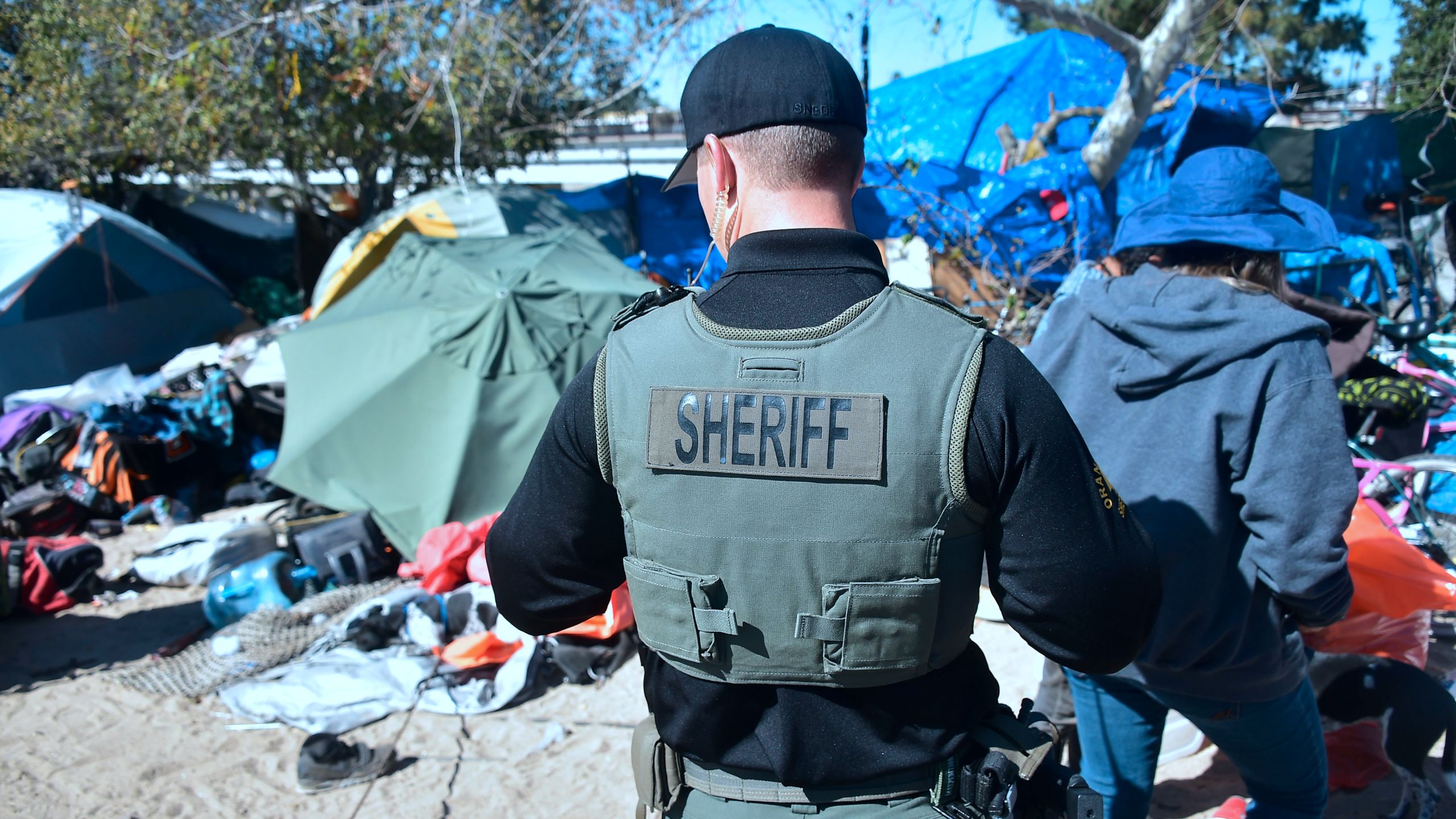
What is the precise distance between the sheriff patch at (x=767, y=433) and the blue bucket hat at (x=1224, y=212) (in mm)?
1137

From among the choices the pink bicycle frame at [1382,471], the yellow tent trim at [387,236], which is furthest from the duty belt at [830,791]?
the yellow tent trim at [387,236]

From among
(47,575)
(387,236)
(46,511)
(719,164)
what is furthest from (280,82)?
(719,164)

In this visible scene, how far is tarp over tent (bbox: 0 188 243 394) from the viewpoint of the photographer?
7.39 meters

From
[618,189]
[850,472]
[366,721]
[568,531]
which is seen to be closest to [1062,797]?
[850,472]

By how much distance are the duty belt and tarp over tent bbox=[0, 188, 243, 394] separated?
846cm

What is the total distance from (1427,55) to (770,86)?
29.6ft

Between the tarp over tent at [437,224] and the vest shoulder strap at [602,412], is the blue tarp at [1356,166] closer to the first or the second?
the tarp over tent at [437,224]

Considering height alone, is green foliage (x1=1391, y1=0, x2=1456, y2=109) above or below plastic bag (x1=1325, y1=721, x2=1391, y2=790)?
above

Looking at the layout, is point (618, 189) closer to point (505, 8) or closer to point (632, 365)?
point (505, 8)

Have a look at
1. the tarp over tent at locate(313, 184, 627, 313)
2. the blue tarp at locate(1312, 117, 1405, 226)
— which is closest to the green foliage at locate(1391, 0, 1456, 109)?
the blue tarp at locate(1312, 117, 1405, 226)

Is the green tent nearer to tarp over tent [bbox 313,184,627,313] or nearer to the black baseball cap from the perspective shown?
tarp over tent [bbox 313,184,627,313]

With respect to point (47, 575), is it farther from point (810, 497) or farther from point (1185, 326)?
point (1185, 326)

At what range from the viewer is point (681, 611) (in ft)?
3.73

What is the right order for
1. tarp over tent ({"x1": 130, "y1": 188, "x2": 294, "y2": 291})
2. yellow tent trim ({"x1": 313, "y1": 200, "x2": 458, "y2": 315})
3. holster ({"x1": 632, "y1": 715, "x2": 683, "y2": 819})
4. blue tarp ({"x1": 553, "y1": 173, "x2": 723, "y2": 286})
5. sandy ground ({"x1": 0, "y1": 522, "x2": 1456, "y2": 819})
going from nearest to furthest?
holster ({"x1": 632, "y1": 715, "x2": 683, "y2": 819})
sandy ground ({"x1": 0, "y1": 522, "x2": 1456, "y2": 819})
yellow tent trim ({"x1": 313, "y1": 200, "x2": 458, "y2": 315})
blue tarp ({"x1": 553, "y1": 173, "x2": 723, "y2": 286})
tarp over tent ({"x1": 130, "y1": 188, "x2": 294, "y2": 291})
